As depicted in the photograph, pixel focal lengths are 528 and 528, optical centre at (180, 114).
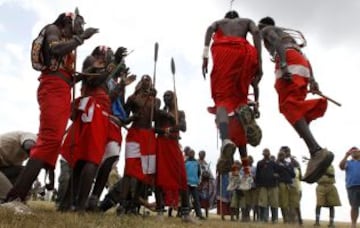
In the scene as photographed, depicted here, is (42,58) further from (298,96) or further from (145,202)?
(145,202)

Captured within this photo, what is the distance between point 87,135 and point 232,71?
6.70 feet

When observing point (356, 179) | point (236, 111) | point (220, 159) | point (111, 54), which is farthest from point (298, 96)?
point (356, 179)

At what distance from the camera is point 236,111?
6754 millimetres

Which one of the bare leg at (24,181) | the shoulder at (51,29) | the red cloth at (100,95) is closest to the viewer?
the bare leg at (24,181)

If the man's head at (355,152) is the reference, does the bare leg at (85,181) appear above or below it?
below

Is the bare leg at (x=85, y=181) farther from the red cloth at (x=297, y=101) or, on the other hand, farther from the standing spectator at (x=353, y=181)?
the standing spectator at (x=353, y=181)

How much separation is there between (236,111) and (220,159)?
73 cm

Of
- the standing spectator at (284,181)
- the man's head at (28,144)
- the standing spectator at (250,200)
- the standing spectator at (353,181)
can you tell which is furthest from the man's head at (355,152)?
the man's head at (28,144)

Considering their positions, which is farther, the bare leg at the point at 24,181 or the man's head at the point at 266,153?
the man's head at the point at 266,153

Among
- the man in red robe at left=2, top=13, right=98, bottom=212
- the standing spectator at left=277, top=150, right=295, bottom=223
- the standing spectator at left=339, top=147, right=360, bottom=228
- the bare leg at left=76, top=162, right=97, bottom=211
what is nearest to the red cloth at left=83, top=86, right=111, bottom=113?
the bare leg at left=76, top=162, right=97, bottom=211

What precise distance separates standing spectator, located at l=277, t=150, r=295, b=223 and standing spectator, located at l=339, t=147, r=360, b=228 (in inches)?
94.2

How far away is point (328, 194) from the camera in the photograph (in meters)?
13.5

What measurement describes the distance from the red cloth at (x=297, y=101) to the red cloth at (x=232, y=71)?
446 mm

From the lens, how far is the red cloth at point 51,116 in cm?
542
